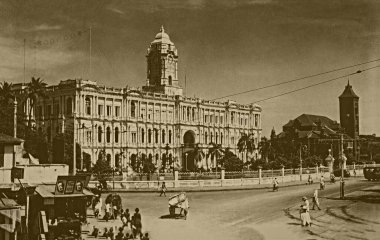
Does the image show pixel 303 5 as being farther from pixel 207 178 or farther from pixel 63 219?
pixel 207 178

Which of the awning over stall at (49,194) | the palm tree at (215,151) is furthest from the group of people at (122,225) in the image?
the palm tree at (215,151)

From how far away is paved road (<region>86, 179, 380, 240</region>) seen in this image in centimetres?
1737

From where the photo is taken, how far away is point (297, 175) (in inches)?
1689

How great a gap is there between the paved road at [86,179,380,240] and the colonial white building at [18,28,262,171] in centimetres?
2714

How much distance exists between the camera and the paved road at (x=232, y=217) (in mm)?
17370

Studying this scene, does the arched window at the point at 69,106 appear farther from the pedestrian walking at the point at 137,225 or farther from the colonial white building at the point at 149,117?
the pedestrian walking at the point at 137,225

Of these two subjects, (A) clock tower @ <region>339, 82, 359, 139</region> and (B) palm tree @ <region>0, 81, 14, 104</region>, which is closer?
(B) palm tree @ <region>0, 81, 14, 104</region>

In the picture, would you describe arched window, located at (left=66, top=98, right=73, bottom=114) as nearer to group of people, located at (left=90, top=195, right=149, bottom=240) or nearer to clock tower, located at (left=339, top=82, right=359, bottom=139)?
group of people, located at (left=90, top=195, right=149, bottom=240)

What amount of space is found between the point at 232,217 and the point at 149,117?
50.2 m

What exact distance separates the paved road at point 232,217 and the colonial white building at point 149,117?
1069 inches

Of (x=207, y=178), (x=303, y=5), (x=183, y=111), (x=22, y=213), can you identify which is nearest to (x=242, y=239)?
(x=22, y=213)

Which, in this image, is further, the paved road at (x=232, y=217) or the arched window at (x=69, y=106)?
the arched window at (x=69, y=106)

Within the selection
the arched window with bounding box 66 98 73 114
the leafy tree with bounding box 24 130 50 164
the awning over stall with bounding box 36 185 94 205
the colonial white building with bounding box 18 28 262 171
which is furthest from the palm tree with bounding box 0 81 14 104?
the awning over stall with bounding box 36 185 94 205

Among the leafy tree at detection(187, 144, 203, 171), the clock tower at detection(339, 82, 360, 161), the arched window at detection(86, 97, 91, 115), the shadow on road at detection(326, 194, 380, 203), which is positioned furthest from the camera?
the clock tower at detection(339, 82, 360, 161)
